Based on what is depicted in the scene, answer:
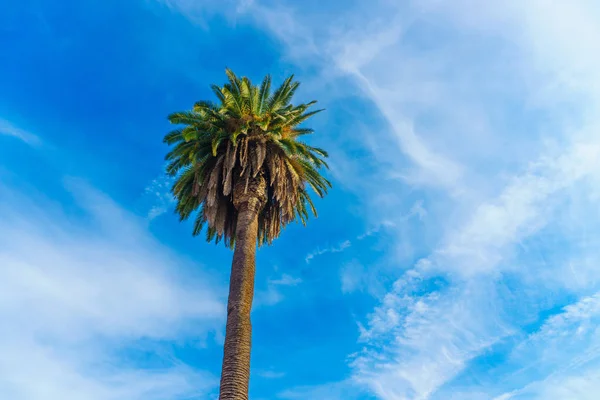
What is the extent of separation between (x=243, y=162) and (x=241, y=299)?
6.07 m

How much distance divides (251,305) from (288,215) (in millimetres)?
6021

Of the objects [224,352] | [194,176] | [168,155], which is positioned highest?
[168,155]

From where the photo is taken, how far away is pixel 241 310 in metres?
15.2

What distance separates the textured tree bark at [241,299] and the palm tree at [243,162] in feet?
0.16

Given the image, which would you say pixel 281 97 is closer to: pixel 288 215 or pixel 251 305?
pixel 288 215

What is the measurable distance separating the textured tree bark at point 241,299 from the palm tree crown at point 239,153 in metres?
0.55

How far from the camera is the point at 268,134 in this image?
19.2m

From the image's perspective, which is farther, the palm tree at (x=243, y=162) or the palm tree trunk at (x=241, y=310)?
the palm tree at (x=243, y=162)

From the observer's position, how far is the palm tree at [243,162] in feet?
61.1

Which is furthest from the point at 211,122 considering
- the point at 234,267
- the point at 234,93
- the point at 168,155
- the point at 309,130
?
the point at 234,267

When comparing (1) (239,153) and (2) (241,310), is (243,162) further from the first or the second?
(2) (241,310)

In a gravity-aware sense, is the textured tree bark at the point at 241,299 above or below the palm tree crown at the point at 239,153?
below

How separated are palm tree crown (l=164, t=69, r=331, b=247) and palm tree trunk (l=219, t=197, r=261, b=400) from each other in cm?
152

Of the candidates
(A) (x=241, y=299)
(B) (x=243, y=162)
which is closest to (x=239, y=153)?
(B) (x=243, y=162)
